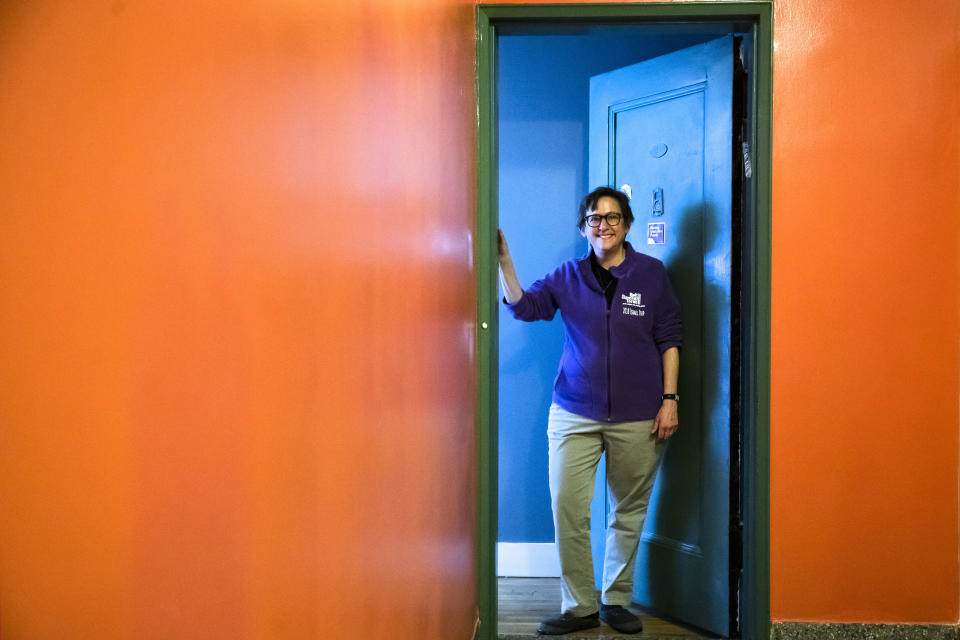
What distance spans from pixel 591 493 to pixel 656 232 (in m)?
1.05

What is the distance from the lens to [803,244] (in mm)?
2904

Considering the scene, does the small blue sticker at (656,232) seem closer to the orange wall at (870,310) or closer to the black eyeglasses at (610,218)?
the black eyeglasses at (610,218)

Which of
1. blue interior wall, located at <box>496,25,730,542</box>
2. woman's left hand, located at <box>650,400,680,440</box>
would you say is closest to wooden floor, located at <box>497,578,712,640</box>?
blue interior wall, located at <box>496,25,730,542</box>

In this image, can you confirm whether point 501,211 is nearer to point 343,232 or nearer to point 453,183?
point 453,183

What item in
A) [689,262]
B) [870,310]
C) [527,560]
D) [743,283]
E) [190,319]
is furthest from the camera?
[527,560]

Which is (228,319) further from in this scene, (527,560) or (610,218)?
(527,560)

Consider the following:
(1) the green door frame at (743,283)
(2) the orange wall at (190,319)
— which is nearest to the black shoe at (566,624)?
(1) the green door frame at (743,283)

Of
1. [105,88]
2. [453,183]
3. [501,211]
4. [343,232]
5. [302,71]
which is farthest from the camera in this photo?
[501,211]

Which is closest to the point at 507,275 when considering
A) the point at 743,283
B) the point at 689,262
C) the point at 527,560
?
the point at 689,262

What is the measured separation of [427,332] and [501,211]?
96.1 inches

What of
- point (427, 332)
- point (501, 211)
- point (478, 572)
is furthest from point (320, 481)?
point (501, 211)

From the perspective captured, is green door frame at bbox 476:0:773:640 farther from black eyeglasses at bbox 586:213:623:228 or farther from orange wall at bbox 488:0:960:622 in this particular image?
black eyeglasses at bbox 586:213:623:228

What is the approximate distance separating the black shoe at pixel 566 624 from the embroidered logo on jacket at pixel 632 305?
1.13 m

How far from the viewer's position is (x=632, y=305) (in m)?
3.23
